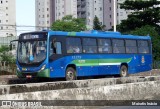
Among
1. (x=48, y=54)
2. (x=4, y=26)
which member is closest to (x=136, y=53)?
(x=48, y=54)

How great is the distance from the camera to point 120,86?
51.5 feet

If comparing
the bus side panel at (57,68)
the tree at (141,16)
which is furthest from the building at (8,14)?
the bus side panel at (57,68)

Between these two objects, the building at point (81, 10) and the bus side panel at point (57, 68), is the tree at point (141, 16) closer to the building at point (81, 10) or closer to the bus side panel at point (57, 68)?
the bus side panel at point (57, 68)

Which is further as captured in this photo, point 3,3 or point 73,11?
point 3,3

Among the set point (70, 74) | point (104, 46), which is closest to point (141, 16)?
point (104, 46)

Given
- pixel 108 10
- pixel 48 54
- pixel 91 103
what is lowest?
pixel 91 103

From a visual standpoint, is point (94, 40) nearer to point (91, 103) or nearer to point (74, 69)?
point (74, 69)

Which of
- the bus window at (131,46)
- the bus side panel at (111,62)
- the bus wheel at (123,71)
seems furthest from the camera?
the bus window at (131,46)

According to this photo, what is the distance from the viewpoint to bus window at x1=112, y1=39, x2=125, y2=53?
2529 centimetres

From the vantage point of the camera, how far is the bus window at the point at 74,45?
21.8 m

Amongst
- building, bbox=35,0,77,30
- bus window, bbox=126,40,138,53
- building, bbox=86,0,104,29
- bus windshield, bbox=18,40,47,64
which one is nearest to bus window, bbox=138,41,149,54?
bus window, bbox=126,40,138,53

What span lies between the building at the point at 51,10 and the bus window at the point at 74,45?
8192cm

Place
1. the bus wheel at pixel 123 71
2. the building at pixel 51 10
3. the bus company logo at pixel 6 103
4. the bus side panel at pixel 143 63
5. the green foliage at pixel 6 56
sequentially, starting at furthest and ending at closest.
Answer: the building at pixel 51 10
the green foliage at pixel 6 56
the bus side panel at pixel 143 63
the bus wheel at pixel 123 71
the bus company logo at pixel 6 103

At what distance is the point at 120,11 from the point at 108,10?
4979 millimetres
